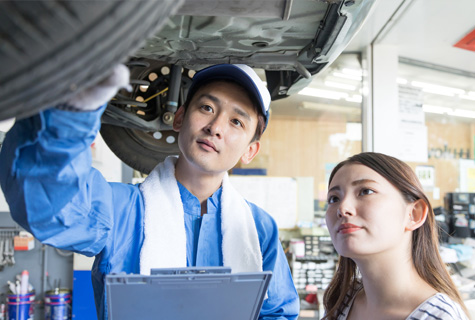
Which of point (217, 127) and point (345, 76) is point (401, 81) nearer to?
point (345, 76)

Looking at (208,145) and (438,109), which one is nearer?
(208,145)

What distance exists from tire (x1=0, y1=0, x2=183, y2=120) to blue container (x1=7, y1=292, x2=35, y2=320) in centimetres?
262

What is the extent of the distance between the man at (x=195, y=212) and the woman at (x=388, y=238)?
0.21 m

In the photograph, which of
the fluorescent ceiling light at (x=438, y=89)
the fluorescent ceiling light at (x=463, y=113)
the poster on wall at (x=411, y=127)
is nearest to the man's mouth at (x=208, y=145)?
the poster on wall at (x=411, y=127)

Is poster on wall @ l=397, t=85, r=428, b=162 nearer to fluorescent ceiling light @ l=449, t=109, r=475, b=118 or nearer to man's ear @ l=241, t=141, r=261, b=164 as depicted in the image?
fluorescent ceiling light @ l=449, t=109, r=475, b=118

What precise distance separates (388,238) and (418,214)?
131mm

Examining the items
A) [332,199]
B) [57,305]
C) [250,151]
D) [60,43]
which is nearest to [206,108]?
[250,151]

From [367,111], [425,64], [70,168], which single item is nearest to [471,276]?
[367,111]

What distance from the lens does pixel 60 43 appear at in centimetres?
35

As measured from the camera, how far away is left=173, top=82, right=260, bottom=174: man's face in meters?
0.99

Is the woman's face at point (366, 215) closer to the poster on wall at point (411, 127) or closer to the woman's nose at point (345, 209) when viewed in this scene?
the woman's nose at point (345, 209)

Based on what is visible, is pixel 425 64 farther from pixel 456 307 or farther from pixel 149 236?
pixel 149 236

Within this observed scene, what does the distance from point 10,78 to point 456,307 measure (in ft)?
3.00

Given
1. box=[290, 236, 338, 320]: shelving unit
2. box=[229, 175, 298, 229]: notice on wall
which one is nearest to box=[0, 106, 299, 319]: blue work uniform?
box=[290, 236, 338, 320]: shelving unit
